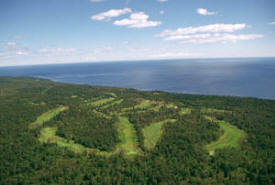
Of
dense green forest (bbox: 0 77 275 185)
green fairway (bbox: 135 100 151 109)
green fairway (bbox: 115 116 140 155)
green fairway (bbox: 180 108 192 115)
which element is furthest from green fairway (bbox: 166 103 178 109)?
green fairway (bbox: 115 116 140 155)

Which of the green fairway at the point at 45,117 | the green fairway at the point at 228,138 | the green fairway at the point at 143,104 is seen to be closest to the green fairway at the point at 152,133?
the green fairway at the point at 228,138

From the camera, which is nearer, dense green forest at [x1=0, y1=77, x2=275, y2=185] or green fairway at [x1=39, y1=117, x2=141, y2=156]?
dense green forest at [x1=0, y1=77, x2=275, y2=185]

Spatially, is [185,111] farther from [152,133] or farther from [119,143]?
[119,143]

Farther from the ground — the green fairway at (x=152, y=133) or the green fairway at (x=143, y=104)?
the green fairway at (x=143, y=104)

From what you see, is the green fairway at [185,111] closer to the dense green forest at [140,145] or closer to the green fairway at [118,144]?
the dense green forest at [140,145]

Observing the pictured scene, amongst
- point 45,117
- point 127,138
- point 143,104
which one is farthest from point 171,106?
point 45,117

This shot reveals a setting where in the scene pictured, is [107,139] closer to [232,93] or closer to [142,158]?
[142,158]

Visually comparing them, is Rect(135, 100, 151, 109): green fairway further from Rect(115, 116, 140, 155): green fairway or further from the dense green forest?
Rect(115, 116, 140, 155): green fairway

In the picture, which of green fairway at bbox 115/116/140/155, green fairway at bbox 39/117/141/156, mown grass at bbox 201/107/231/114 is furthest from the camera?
mown grass at bbox 201/107/231/114

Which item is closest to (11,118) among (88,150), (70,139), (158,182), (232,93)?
(70,139)
